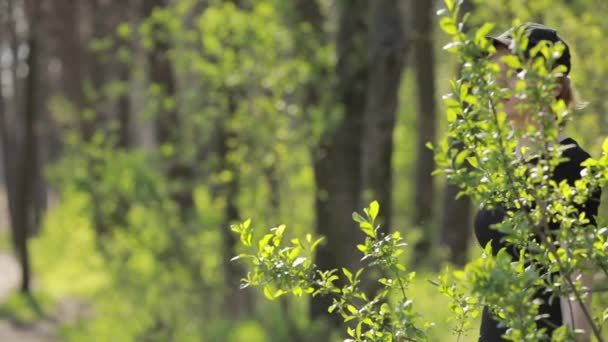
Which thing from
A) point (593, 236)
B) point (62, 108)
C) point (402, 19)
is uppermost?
point (593, 236)

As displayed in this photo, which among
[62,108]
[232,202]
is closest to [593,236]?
[232,202]

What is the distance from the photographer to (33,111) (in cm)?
2170

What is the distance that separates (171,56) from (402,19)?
331 centimetres

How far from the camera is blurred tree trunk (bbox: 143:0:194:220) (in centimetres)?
1359

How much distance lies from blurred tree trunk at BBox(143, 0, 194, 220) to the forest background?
0.03 m

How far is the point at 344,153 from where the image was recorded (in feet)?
37.9

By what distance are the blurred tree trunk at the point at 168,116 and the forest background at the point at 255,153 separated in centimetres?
3

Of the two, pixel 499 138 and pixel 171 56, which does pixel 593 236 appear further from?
pixel 171 56

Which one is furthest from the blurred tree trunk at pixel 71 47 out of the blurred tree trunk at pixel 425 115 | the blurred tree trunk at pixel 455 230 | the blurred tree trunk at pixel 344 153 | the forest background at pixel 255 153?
the blurred tree trunk at pixel 344 153

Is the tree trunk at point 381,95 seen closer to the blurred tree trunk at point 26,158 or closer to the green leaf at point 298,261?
the green leaf at point 298,261

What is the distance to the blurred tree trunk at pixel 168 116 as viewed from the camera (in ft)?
44.6

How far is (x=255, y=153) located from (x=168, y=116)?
7.93ft

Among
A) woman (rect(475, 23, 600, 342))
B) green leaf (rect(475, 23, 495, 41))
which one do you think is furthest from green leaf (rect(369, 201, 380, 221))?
green leaf (rect(475, 23, 495, 41))

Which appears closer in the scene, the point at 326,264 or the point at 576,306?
the point at 576,306
